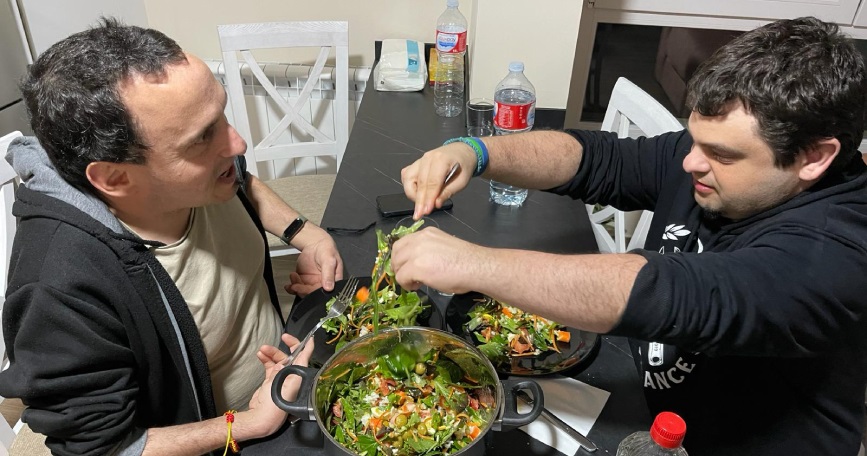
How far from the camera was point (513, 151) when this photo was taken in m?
1.39

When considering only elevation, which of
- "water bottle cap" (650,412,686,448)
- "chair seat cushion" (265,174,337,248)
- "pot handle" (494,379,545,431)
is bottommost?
"chair seat cushion" (265,174,337,248)

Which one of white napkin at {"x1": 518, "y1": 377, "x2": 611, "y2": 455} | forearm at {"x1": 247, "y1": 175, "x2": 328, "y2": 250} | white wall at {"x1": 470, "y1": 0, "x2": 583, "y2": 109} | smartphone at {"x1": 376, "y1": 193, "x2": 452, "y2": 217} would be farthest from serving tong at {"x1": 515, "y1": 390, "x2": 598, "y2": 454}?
white wall at {"x1": 470, "y1": 0, "x2": 583, "y2": 109}

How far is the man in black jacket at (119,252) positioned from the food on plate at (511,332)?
375 millimetres

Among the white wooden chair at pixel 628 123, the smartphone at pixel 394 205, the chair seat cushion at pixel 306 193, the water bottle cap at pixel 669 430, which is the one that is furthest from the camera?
the chair seat cushion at pixel 306 193

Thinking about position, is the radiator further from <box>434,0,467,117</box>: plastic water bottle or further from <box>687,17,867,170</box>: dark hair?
<box>687,17,867,170</box>: dark hair

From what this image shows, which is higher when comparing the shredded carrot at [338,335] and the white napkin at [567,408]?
the shredded carrot at [338,335]

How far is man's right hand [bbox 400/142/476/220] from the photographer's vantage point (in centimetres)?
122

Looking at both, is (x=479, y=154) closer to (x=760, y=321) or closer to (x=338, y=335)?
(x=338, y=335)

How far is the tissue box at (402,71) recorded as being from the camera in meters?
2.29

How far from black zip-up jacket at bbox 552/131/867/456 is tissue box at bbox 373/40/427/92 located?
4.00ft

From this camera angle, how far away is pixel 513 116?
1.71m

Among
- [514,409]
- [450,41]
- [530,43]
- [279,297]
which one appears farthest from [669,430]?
[279,297]

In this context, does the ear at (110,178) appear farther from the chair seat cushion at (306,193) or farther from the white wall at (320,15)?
the white wall at (320,15)

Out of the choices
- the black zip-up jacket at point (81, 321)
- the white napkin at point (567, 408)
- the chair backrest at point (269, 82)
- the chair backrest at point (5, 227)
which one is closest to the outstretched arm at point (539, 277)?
the white napkin at point (567, 408)
